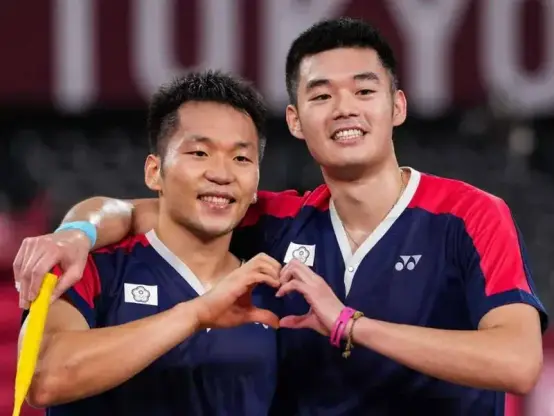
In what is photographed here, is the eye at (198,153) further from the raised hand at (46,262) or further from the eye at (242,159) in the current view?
the raised hand at (46,262)

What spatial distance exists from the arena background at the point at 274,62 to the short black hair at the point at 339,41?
305 centimetres

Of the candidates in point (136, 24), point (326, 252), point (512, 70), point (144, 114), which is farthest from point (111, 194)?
point (326, 252)

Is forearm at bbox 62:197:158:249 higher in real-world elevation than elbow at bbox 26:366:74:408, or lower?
higher

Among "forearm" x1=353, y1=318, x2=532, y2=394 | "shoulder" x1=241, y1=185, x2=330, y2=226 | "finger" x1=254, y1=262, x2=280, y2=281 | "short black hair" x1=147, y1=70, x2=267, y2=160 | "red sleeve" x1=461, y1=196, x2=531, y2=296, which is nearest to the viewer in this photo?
"forearm" x1=353, y1=318, x2=532, y2=394

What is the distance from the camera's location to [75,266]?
8.84ft

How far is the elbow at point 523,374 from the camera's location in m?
2.53

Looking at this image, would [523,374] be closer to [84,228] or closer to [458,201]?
[458,201]

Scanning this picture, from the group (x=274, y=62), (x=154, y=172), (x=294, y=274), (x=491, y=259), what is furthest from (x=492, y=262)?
(x=274, y=62)

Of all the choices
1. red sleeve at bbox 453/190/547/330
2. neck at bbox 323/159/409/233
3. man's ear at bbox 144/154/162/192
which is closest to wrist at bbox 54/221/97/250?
man's ear at bbox 144/154/162/192

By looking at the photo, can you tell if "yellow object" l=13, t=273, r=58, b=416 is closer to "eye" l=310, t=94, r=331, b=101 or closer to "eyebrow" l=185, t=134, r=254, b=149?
"eyebrow" l=185, t=134, r=254, b=149

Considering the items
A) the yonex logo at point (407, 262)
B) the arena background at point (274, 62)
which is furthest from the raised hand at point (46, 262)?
the arena background at point (274, 62)

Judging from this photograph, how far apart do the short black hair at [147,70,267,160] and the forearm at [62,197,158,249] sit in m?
0.18

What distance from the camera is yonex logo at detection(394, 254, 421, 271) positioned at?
9.77ft

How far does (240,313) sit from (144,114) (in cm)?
400
